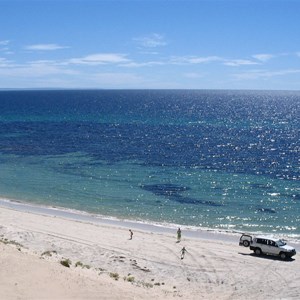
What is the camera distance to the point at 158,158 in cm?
7956

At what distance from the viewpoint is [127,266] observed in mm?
30672

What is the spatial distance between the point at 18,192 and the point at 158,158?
27953mm

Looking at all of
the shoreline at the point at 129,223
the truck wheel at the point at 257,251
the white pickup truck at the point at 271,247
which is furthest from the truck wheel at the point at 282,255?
the shoreline at the point at 129,223

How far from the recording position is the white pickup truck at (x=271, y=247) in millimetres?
34344

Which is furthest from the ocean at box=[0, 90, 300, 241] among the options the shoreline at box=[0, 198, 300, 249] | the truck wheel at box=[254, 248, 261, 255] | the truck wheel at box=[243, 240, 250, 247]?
the truck wheel at box=[254, 248, 261, 255]

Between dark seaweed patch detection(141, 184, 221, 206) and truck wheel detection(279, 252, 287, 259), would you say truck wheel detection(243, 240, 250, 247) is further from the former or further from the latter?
dark seaweed patch detection(141, 184, 221, 206)

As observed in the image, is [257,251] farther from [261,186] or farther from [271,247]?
[261,186]

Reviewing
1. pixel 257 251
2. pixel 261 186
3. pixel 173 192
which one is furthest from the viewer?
pixel 261 186

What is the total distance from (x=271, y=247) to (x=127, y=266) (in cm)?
1118

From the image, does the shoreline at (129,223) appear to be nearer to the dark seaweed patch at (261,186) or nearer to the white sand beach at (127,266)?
the white sand beach at (127,266)

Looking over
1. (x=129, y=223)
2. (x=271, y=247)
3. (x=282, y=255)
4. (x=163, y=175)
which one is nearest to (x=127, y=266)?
(x=271, y=247)

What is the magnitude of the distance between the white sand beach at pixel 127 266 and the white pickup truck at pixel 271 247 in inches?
23.0

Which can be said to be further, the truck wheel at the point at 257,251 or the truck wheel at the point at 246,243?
the truck wheel at the point at 246,243

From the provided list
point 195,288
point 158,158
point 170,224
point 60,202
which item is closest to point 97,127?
point 158,158
